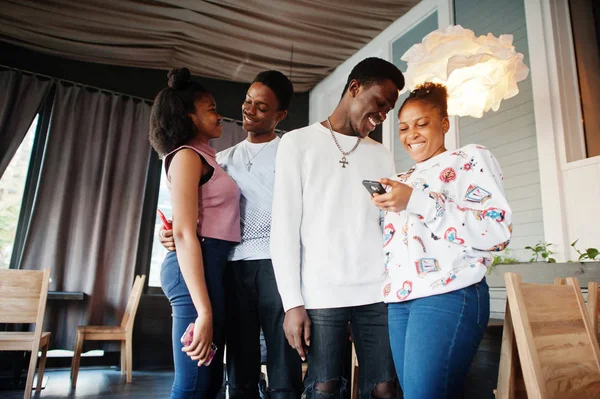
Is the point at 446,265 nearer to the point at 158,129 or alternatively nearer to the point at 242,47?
the point at 158,129

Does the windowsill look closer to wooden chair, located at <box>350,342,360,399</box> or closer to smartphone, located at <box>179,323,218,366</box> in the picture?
wooden chair, located at <box>350,342,360,399</box>

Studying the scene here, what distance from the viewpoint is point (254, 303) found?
116cm

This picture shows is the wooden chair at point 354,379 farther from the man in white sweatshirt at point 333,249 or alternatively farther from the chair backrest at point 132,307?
the chair backrest at point 132,307

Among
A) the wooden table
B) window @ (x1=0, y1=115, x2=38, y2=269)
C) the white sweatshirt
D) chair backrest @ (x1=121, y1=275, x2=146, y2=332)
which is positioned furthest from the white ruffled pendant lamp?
window @ (x1=0, y1=115, x2=38, y2=269)

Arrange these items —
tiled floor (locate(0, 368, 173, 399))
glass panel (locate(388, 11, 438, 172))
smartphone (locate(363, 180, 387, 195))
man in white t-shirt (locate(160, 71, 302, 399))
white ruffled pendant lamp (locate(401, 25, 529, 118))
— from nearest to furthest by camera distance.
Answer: smartphone (locate(363, 180, 387, 195)) → man in white t-shirt (locate(160, 71, 302, 399)) → white ruffled pendant lamp (locate(401, 25, 529, 118)) → tiled floor (locate(0, 368, 173, 399)) → glass panel (locate(388, 11, 438, 172))

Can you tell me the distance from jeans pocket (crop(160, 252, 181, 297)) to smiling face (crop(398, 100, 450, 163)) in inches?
24.9

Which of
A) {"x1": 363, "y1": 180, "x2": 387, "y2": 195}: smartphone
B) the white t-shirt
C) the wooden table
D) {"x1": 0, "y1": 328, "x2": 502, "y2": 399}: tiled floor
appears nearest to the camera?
{"x1": 363, "y1": 180, "x2": 387, "y2": 195}: smartphone

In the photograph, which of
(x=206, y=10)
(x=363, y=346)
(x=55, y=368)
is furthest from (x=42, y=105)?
(x=363, y=346)

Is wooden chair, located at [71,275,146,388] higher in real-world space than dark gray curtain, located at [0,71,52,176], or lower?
lower

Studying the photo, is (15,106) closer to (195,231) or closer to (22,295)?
(22,295)

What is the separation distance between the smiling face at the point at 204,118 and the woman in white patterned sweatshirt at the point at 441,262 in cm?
56

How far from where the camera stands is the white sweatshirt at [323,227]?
39.3 inches

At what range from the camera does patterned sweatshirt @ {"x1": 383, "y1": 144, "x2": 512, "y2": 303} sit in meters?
0.92

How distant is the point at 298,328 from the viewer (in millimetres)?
958
